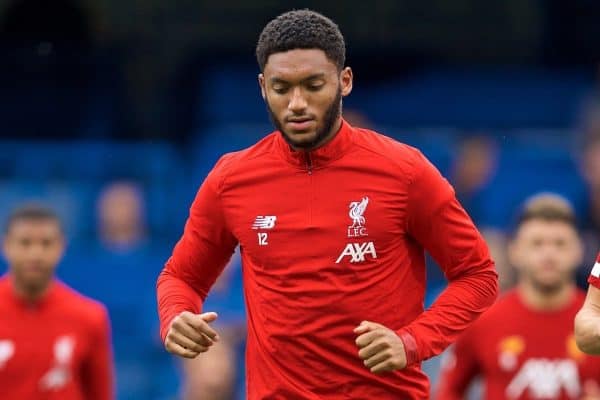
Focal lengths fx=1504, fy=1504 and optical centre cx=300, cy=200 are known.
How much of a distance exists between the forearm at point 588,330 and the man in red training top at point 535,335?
90.1 inches

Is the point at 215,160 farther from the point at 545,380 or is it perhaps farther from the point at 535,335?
the point at 545,380

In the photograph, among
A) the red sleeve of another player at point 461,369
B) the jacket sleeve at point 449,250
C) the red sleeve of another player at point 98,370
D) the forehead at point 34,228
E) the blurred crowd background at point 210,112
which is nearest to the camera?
the jacket sleeve at point 449,250

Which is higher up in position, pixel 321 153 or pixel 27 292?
pixel 321 153

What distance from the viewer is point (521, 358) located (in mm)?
7238

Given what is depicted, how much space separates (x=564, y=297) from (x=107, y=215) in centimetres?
458

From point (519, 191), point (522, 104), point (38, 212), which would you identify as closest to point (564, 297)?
point (38, 212)

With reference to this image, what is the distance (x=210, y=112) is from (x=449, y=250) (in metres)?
7.86

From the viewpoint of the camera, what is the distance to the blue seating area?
10.9m

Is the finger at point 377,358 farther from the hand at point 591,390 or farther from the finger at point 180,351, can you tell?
the hand at point 591,390

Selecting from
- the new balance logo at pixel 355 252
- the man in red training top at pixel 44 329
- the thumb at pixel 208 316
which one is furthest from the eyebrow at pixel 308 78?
the man in red training top at pixel 44 329

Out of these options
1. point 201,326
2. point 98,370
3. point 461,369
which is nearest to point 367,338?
point 201,326

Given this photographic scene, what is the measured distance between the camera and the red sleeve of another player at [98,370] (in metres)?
7.57

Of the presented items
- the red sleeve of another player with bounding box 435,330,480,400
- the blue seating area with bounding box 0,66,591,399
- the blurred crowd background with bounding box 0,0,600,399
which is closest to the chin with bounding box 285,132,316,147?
the red sleeve of another player with bounding box 435,330,480,400

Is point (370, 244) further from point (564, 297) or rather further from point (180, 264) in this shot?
point (564, 297)
